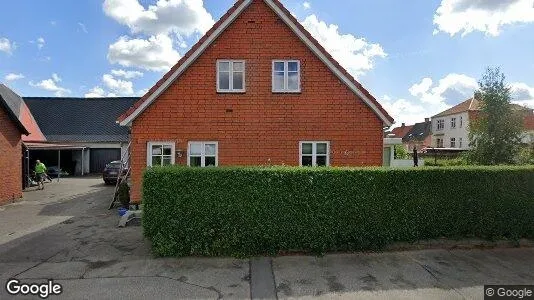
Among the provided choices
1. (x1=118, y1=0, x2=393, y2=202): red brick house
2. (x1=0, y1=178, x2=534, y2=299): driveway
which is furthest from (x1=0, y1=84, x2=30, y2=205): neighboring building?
(x1=118, y1=0, x2=393, y2=202): red brick house

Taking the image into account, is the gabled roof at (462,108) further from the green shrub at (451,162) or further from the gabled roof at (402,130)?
the green shrub at (451,162)

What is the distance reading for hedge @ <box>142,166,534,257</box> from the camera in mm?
7059

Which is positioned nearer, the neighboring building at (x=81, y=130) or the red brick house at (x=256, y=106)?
the red brick house at (x=256, y=106)

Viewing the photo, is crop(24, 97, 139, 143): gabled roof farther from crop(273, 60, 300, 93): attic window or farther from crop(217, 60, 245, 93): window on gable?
crop(273, 60, 300, 93): attic window

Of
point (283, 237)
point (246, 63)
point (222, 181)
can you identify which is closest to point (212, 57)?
point (246, 63)

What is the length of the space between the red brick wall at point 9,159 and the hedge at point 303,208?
11.4 metres

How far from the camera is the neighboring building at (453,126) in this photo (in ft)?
158

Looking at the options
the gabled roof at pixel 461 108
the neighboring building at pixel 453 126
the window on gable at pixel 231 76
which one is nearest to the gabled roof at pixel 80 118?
the window on gable at pixel 231 76

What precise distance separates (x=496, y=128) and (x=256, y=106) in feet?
54.0

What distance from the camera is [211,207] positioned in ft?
23.3

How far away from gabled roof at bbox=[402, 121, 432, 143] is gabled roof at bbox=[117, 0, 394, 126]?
59883mm

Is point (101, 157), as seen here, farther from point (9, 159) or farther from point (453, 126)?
point (453, 126)

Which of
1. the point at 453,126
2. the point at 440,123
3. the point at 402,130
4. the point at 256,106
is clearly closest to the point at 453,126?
the point at 453,126

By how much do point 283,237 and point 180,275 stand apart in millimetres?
2340
